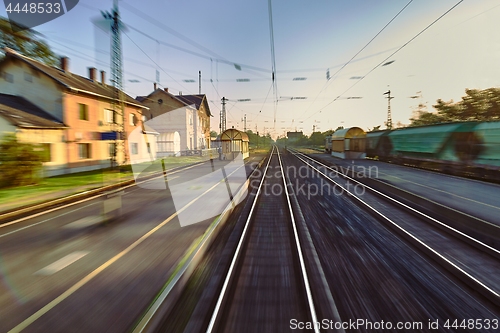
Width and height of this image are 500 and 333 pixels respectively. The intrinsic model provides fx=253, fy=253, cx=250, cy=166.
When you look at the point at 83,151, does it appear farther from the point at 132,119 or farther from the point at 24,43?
the point at 24,43

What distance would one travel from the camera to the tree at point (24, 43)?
25331 millimetres

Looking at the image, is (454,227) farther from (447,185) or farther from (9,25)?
(9,25)

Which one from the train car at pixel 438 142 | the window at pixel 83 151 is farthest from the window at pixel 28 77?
the train car at pixel 438 142

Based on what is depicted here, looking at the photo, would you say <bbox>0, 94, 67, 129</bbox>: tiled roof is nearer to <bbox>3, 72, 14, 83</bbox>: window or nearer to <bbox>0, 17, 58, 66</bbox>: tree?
<bbox>3, 72, 14, 83</bbox>: window

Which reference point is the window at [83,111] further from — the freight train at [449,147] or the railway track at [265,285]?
the freight train at [449,147]

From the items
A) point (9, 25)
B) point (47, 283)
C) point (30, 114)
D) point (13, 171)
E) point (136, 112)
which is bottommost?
point (47, 283)

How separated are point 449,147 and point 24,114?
31723 millimetres

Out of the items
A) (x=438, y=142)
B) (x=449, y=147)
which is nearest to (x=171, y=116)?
(x=438, y=142)

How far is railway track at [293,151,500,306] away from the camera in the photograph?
15.7 ft

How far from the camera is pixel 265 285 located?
15.3ft

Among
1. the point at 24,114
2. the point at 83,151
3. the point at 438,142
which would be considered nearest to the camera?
the point at 24,114

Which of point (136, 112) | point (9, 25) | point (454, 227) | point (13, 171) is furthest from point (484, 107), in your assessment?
point (9, 25)

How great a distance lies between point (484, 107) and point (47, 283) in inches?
1950

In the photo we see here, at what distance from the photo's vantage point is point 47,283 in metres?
4.93
